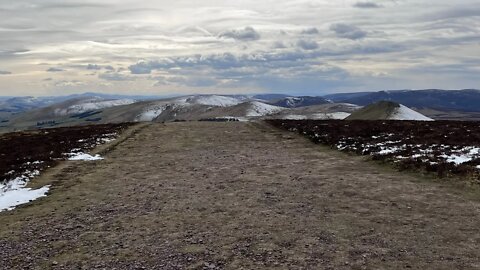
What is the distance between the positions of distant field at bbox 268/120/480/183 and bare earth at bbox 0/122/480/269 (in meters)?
2.13

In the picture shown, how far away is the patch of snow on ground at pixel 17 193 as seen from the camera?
1897 cm

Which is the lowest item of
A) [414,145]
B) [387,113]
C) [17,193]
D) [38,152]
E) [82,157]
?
[17,193]

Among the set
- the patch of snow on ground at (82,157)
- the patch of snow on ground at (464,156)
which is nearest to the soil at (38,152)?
the patch of snow on ground at (82,157)

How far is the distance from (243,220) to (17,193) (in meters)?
12.5

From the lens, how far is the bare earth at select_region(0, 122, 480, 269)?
449 inches

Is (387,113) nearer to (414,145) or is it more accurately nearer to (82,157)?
(414,145)

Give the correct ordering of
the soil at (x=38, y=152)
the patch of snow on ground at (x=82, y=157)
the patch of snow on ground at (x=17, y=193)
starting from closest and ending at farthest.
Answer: the patch of snow on ground at (x=17, y=193) < the soil at (x=38, y=152) < the patch of snow on ground at (x=82, y=157)

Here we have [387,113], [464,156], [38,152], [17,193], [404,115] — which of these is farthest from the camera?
[387,113]

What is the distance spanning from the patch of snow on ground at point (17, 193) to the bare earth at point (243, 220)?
0.81 metres

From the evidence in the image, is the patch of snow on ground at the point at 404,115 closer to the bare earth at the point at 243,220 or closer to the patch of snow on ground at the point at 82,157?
the bare earth at the point at 243,220

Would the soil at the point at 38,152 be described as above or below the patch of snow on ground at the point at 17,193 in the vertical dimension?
above

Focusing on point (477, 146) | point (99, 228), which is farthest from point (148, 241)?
point (477, 146)

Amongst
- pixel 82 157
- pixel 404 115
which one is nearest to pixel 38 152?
pixel 82 157

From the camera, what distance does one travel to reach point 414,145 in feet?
103
